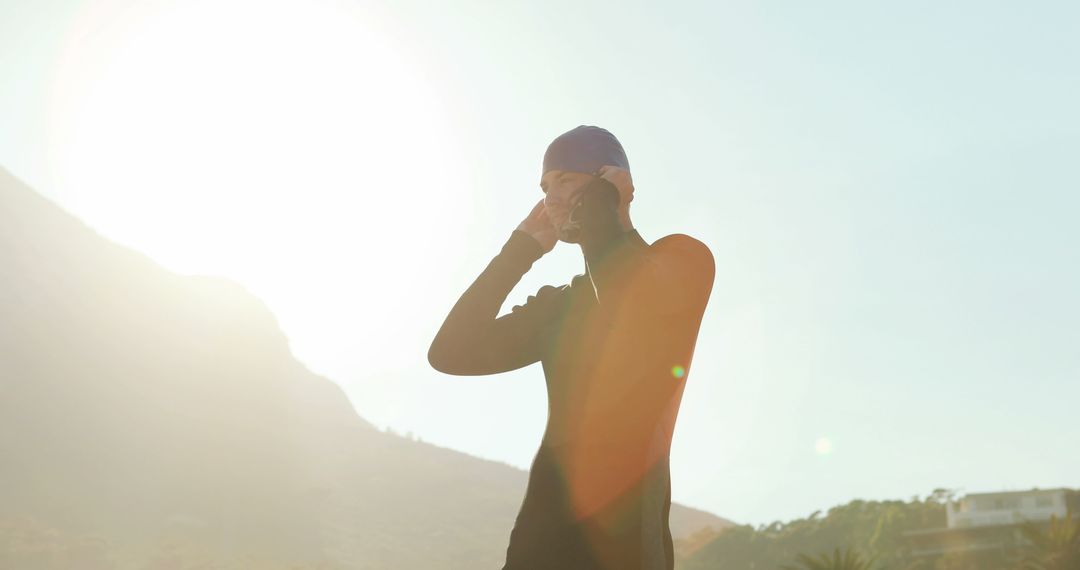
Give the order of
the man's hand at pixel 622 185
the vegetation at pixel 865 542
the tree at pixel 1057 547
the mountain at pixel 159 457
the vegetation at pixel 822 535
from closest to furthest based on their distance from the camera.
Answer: the man's hand at pixel 622 185 < the tree at pixel 1057 547 < the vegetation at pixel 865 542 < the vegetation at pixel 822 535 < the mountain at pixel 159 457

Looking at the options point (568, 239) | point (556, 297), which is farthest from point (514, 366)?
point (568, 239)

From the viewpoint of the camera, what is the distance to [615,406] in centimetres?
253

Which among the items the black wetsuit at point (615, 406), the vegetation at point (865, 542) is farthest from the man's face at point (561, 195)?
the vegetation at point (865, 542)

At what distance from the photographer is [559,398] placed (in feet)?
8.80

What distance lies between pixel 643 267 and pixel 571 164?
41cm

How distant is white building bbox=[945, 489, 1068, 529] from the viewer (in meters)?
68.7

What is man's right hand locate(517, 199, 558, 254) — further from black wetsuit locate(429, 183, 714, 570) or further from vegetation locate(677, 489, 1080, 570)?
vegetation locate(677, 489, 1080, 570)

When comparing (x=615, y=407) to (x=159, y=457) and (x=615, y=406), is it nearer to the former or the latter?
(x=615, y=406)

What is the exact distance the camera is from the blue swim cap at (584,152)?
2566 mm

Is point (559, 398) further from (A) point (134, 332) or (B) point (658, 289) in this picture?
(A) point (134, 332)

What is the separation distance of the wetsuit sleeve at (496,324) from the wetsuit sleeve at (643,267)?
0.29 m

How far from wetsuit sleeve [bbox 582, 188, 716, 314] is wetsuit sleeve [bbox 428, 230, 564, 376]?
29 cm

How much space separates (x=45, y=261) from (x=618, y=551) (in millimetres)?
197866

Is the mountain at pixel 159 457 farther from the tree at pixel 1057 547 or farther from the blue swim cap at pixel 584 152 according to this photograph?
the blue swim cap at pixel 584 152
